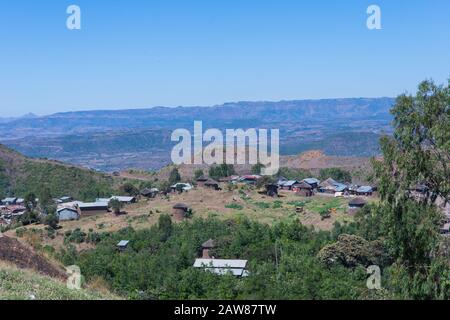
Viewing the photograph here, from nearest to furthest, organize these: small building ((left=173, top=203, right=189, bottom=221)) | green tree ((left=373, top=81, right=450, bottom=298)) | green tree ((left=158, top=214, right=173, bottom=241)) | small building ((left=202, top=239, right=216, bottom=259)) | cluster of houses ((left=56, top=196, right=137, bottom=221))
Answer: green tree ((left=373, top=81, right=450, bottom=298))
small building ((left=202, top=239, right=216, bottom=259))
green tree ((left=158, top=214, right=173, bottom=241))
small building ((left=173, top=203, right=189, bottom=221))
cluster of houses ((left=56, top=196, right=137, bottom=221))

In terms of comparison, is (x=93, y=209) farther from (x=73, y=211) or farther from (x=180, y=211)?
(x=180, y=211)

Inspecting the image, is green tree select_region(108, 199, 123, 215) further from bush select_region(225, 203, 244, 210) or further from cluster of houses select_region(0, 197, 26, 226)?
bush select_region(225, 203, 244, 210)

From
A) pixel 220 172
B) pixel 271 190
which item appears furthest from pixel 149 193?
pixel 271 190

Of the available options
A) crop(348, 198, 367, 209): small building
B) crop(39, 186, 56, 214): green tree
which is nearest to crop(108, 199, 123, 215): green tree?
crop(39, 186, 56, 214): green tree
